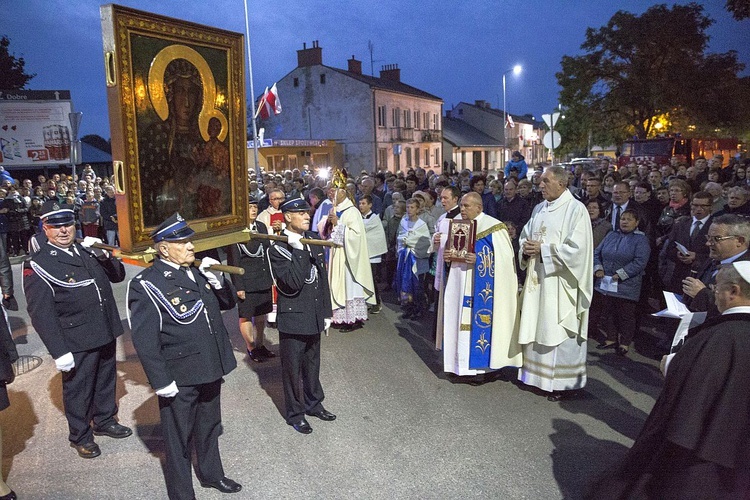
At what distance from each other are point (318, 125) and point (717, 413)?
38.8 m

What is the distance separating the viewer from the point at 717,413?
9.61 feet

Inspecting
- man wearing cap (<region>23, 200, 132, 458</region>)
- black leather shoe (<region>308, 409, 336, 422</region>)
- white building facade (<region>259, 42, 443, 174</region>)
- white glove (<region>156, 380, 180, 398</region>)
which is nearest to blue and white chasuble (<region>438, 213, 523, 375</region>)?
black leather shoe (<region>308, 409, 336, 422</region>)

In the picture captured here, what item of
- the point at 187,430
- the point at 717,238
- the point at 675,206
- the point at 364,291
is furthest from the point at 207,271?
the point at 675,206

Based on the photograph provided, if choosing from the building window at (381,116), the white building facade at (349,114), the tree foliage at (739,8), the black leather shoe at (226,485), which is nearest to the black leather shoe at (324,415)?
the black leather shoe at (226,485)

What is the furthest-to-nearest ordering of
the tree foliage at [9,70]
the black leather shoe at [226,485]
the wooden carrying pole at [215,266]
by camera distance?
1. the tree foliage at [9,70]
2. the black leather shoe at [226,485]
3. the wooden carrying pole at [215,266]

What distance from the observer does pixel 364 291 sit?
8.20 metres

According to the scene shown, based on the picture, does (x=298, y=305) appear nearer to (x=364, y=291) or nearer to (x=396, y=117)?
(x=364, y=291)

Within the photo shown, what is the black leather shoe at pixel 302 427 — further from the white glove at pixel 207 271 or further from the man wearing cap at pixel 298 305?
the white glove at pixel 207 271

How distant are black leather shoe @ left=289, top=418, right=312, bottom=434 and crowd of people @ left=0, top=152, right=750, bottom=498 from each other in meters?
0.01

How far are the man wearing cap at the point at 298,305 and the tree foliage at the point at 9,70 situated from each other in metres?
36.8

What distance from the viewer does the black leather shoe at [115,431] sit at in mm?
5070

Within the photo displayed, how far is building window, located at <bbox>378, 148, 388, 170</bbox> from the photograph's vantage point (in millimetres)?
38891

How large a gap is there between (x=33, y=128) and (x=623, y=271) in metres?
27.3

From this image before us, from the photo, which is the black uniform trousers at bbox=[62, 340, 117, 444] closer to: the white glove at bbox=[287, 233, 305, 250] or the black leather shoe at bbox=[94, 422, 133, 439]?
the black leather shoe at bbox=[94, 422, 133, 439]
